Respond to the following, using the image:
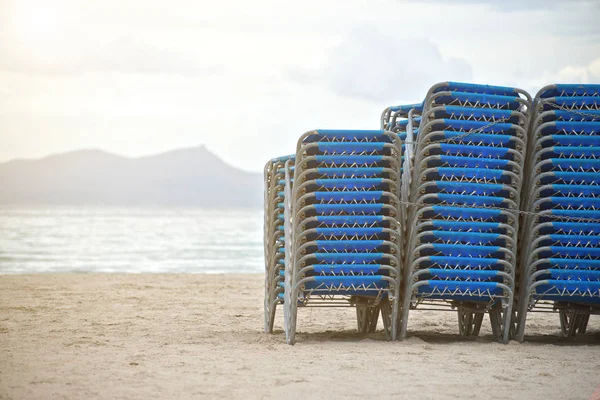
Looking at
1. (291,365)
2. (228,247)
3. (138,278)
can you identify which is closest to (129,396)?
(291,365)

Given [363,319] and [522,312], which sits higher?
[522,312]

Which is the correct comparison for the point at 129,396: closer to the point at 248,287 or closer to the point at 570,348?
the point at 570,348

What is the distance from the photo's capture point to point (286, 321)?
777 centimetres

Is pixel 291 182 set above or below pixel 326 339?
above

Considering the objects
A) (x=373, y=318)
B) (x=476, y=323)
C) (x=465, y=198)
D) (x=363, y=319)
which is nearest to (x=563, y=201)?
(x=465, y=198)

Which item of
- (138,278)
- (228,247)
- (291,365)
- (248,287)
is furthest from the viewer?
(228,247)

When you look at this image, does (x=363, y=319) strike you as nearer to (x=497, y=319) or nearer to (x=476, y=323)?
(x=476, y=323)

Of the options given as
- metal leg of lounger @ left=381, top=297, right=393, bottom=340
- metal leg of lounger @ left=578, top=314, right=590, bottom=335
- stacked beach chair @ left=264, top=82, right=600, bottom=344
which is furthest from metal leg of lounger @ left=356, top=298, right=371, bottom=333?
metal leg of lounger @ left=578, top=314, right=590, bottom=335

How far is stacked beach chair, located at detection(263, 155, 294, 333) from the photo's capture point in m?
8.79

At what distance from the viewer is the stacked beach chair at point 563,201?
24.8 ft

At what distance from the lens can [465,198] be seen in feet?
24.8

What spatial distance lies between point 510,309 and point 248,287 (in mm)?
8198

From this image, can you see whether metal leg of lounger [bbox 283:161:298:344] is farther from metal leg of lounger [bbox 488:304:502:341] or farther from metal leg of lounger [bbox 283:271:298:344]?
metal leg of lounger [bbox 488:304:502:341]

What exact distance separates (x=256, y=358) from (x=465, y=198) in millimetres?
2376
